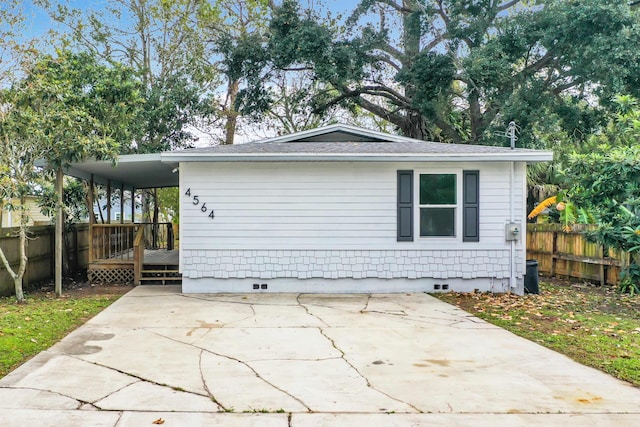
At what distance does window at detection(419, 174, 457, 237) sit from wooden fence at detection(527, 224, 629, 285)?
8.42 feet

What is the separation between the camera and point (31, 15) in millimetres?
10570

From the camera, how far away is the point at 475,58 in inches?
572

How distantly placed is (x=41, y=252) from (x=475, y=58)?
39.9 feet

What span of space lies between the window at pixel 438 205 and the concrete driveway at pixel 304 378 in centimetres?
255

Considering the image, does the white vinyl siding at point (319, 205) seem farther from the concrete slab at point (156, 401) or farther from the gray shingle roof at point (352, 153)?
the concrete slab at point (156, 401)

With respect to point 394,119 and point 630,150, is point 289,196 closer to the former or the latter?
point 630,150

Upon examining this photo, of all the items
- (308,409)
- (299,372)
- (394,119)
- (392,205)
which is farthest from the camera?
(394,119)

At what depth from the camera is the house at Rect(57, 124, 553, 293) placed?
9273mm

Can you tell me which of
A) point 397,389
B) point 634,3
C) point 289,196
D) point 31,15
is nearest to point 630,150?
point 289,196

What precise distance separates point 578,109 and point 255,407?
616 inches

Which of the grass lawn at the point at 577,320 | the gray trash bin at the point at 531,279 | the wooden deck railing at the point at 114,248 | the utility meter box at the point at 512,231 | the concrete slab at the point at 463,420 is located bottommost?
the grass lawn at the point at 577,320

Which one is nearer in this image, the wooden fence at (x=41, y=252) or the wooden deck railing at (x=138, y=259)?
the wooden fence at (x=41, y=252)

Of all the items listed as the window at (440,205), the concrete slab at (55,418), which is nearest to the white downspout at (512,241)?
the window at (440,205)

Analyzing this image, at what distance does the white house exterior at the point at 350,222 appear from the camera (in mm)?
9273
